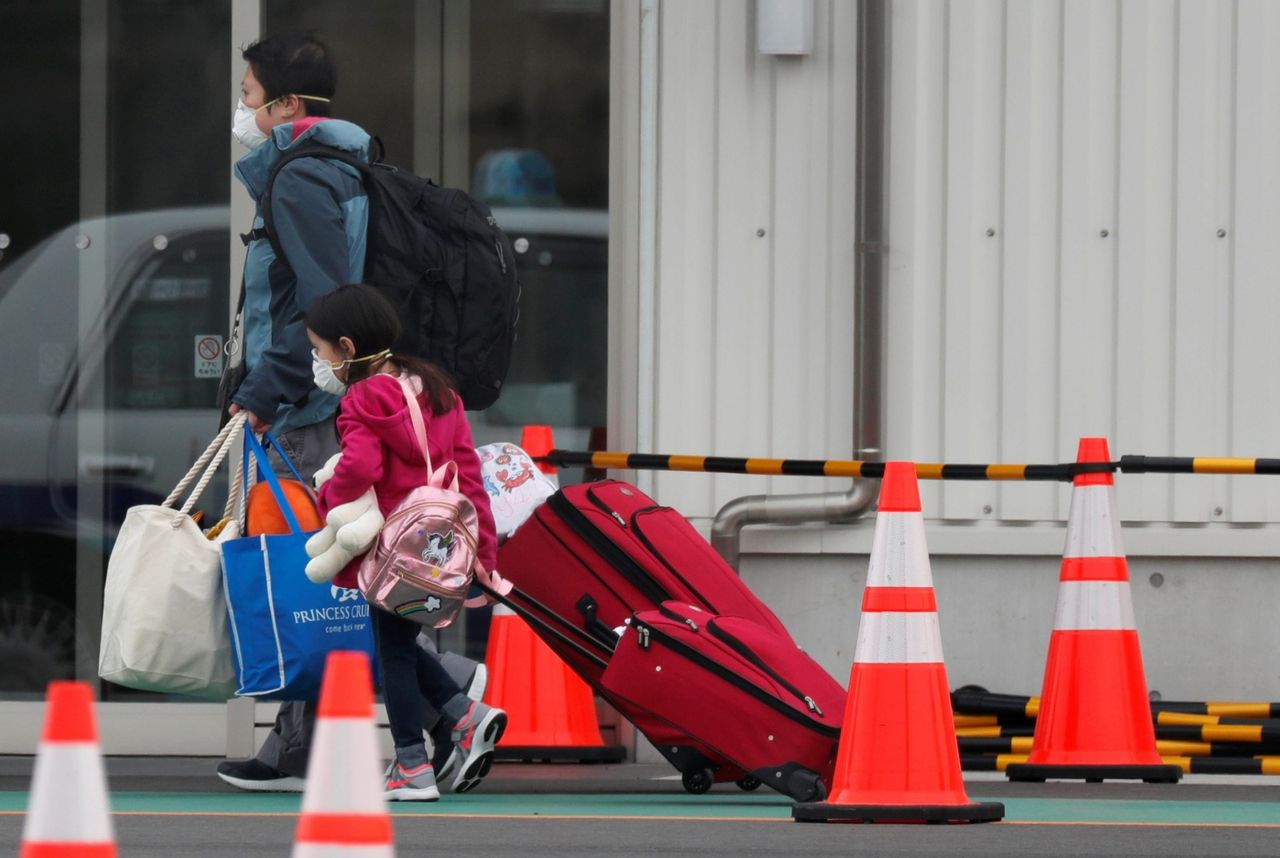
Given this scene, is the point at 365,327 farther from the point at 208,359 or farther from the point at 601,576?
the point at 208,359

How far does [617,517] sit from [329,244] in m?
1.00

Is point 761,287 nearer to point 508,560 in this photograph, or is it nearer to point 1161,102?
point 1161,102

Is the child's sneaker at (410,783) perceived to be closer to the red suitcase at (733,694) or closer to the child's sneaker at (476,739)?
the child's sneaker at (476,739)

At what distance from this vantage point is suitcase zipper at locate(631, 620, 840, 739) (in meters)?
5.41

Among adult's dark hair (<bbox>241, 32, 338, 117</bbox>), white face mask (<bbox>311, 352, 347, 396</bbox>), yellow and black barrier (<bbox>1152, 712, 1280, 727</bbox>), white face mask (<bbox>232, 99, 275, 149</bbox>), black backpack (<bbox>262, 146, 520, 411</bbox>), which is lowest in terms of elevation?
yellow and black barrier (<bbox>1152, 712, 1280, 727</bbox>)

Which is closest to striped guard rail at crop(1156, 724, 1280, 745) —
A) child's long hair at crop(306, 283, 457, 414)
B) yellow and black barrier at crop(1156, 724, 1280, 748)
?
yellow and black barrier at crop(1156, 724, 1280, 748)

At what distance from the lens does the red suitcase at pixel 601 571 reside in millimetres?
5820

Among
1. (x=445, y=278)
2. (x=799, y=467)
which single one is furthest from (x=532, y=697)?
(x=445, y=278)

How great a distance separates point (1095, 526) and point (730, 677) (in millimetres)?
1456

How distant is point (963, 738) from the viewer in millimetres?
7066

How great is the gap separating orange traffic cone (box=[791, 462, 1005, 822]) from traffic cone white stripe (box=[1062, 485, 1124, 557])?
137 cm

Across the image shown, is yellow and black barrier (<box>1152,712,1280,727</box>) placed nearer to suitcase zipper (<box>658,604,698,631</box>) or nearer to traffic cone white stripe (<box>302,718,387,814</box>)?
suitcase zipper (<box>658,604,698,631</box>)

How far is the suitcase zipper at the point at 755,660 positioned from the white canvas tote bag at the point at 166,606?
1253 mm

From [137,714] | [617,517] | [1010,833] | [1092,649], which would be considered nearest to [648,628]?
[617,517]
